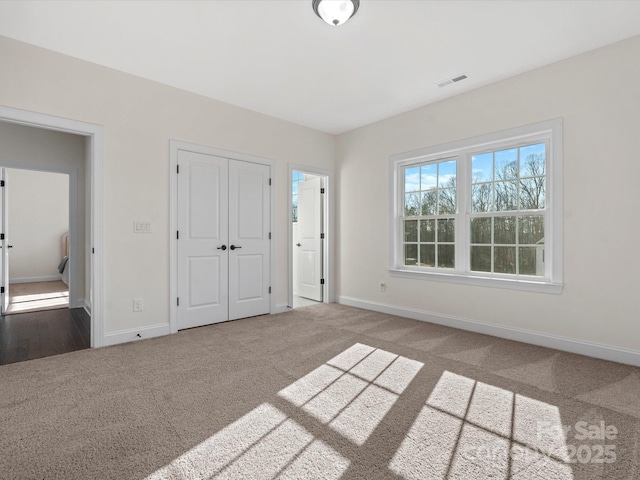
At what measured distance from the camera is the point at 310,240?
5.76 meters

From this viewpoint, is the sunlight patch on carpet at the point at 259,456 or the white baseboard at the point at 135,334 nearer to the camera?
the sunlight patch on carpet at the point at 259,456

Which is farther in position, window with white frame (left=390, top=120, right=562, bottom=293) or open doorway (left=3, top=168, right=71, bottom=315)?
open doorway (left=3, top=168, right=71, bottom=315)

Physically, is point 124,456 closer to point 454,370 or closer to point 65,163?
point 454,370

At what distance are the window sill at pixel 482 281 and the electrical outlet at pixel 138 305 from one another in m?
3.11

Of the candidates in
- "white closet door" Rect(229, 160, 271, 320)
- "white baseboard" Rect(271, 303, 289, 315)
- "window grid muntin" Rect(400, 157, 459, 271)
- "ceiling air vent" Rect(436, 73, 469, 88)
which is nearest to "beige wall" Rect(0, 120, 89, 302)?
"white closet door" Rect(229, 160, 271, 320)

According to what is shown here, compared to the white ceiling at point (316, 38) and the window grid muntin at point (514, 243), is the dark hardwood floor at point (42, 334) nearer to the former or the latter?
the white ceiling at point (316, 38)

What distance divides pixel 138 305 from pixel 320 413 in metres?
2.45

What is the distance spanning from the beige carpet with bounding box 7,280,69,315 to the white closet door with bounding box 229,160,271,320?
121 inches

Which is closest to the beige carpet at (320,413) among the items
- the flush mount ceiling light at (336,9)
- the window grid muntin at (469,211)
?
the window grid muntin at (469,211)

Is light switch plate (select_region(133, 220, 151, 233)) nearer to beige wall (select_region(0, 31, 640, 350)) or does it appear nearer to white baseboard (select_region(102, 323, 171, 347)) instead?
beige wall (select_region(0, 31, 640, 350))

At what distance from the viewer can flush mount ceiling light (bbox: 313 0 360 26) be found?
7.62ft

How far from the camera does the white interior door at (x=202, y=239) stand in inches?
151

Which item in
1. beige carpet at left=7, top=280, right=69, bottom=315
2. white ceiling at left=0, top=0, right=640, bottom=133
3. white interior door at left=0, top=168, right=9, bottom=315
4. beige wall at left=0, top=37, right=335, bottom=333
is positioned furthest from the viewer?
beige carpet at left=7, top=280, right=69, bottom=315

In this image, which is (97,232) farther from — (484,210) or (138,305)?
(484,210)
